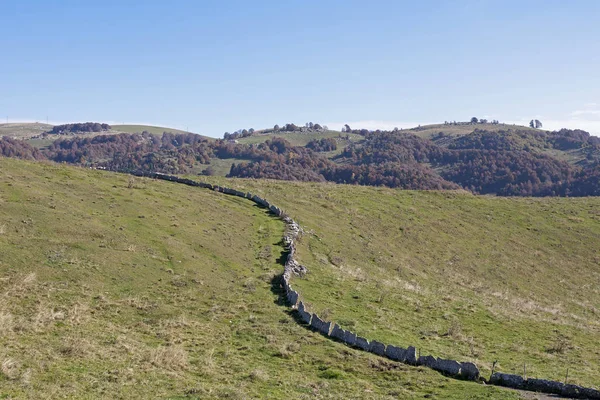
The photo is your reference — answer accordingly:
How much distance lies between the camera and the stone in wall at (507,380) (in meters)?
23.0

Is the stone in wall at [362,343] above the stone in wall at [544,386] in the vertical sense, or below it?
below

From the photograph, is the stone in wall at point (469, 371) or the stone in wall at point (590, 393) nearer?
Result: the stone in wall at point (590, 393)

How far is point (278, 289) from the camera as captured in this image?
124ft

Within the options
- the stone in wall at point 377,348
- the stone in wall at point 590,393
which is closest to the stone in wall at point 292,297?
the stone in wall at point 377,348

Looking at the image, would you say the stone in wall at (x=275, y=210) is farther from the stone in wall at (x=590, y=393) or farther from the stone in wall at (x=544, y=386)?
the stone in wall at (x=590, y=393)

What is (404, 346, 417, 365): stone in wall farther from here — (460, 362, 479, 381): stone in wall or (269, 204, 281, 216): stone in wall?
(269, 204, 281, 216): stone in wall

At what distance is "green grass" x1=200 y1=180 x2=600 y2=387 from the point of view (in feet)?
104

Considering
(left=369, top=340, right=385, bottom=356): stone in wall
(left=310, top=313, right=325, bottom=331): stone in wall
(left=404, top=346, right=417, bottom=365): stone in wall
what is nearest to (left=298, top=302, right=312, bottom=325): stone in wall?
(left=310, top=313, right=325, bottom=331): stone in wall

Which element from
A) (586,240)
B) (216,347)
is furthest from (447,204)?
(216,347)

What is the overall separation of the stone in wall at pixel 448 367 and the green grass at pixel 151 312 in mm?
721

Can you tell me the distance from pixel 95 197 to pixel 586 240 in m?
67.6

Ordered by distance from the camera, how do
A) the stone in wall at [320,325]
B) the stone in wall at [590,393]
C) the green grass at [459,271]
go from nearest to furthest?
the stone in wall at [590,393], the stone in wall at [320,325], the green grass at [459,271]

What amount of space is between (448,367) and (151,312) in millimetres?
16598

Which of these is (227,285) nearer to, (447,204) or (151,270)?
(151,270)
